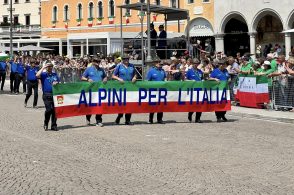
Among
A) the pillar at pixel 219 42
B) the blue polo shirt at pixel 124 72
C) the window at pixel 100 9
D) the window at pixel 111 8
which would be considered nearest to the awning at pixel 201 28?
the pillar at pixel 219 42

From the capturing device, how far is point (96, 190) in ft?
28.2

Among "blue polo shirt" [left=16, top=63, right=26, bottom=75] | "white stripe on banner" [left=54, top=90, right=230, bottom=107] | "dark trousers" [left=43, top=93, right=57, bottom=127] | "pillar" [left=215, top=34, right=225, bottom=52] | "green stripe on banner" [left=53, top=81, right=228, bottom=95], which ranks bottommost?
"dark trousers" [left=43, top=93, right=57, bottom=127]

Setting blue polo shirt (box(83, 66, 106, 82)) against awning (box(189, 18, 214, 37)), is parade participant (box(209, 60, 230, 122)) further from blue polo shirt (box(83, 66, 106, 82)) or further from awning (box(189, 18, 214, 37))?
awning (box(189, 18, 214, 37))

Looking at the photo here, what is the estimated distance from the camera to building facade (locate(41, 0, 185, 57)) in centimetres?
5162

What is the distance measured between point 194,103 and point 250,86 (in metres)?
4.32

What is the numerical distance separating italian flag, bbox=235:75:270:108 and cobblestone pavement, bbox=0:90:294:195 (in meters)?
3.80

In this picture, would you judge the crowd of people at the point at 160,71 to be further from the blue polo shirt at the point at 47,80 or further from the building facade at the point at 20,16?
the building facade at the point at 20,16

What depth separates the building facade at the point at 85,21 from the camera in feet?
169

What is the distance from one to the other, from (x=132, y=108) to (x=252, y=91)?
596 centimetres

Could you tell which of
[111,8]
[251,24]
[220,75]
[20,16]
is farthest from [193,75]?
[20,16]

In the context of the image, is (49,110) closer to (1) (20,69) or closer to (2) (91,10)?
(1) (20,69)

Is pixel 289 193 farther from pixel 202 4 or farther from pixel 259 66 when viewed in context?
pixel 202 4

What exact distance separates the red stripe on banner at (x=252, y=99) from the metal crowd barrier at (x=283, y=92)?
18.9 inches

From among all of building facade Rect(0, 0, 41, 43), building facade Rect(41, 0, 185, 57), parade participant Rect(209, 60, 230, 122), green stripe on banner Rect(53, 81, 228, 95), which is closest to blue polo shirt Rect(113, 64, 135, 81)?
green stripe on banner Rect(53, 81, 228, 95)
